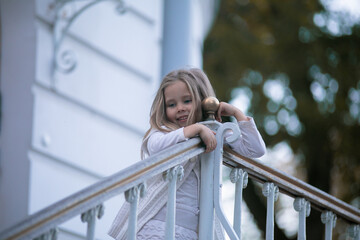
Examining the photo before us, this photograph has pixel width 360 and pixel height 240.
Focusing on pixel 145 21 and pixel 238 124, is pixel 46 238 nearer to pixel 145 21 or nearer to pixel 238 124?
pixel 238 124

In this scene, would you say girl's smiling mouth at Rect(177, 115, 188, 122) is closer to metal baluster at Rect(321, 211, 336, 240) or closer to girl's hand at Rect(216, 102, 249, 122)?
girl's hand at Rect(216, 102, 249, 122)

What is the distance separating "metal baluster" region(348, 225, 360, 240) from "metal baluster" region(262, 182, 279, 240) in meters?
0.62

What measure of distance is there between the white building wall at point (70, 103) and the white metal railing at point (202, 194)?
7.39ft

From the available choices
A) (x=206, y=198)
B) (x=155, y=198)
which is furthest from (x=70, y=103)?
(x=206, y=198)

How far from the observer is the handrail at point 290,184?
377 centimetres

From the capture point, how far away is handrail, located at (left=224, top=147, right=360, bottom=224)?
377cm

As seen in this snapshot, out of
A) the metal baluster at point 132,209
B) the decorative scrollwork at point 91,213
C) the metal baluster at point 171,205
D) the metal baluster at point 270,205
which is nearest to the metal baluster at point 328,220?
the metal baluster at point 270,205

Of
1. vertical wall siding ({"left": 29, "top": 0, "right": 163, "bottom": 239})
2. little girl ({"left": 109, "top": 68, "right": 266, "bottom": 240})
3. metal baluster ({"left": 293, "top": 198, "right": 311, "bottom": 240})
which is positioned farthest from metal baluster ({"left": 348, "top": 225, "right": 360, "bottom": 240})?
vertical wall siding ({"left": 29, "top": 0, "right": 163, "bottom": 239})

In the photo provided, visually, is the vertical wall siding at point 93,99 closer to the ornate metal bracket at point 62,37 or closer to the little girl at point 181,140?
the ornate metal bracket at point 62,37

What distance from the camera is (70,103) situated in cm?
606

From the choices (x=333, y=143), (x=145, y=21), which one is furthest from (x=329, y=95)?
(x=145, y=21)

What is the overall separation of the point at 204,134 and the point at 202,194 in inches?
10.8

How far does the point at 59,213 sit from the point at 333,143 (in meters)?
10.8

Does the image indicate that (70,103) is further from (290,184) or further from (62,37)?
(290,184)
